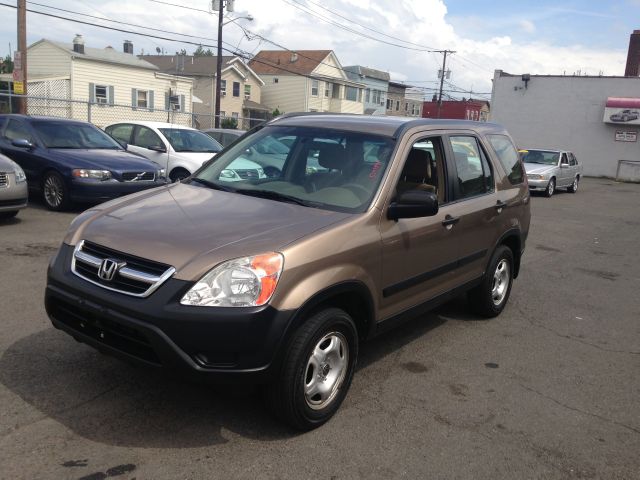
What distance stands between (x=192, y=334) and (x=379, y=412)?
1417 millimetres

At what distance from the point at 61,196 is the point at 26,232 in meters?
1.63

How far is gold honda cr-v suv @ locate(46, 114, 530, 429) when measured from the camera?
3.02 metres

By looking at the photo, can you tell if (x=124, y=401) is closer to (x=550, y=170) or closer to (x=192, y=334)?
(x=192, y=334)

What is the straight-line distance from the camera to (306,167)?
431 cm

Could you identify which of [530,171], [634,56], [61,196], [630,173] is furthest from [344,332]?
[634,56]

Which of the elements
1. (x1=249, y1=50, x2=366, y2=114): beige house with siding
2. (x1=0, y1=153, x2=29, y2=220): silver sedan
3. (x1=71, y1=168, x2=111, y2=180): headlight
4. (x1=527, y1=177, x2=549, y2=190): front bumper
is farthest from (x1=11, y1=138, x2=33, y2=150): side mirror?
(x1=249, y1=50, x2=366, y2=114): beige house with siding

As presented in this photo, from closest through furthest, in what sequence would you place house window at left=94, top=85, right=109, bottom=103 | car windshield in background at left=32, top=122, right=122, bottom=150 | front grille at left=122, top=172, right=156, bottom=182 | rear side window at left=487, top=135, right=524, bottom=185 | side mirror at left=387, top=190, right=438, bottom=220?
side mirror at left=387, top=190, right=438, bottom=220
rear side window at left=487, top=135, right=524, bottom=185
front grille at left=122, top=172, right=156, bottom=182
car windshield in background at left=32, top=122, right=122, bottom=150
house window at left=94, top=85, right=109, bottom=103

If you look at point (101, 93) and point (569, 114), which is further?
point (101, 93)

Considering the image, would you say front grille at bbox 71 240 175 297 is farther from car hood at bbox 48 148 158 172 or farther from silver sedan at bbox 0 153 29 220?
car hood at bbox 48 148 158 172

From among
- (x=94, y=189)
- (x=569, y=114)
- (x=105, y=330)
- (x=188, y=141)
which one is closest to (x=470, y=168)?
(x=105, y=330)

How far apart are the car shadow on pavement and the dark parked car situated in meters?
5.60

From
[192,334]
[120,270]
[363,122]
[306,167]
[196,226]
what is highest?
[363,122]

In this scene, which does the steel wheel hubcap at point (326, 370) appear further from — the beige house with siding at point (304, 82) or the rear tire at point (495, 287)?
the beige house with siding at point (304, 82)

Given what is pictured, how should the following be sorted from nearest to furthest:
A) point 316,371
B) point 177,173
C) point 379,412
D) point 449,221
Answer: point 316,371 < point 379,412 < point 449,221 < point 177,173
